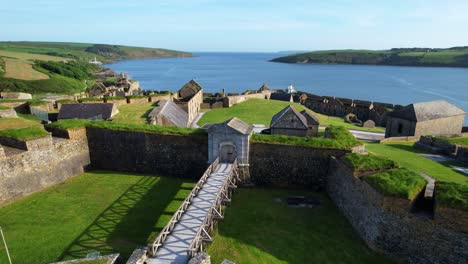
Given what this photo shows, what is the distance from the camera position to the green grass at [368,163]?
49.7 feet

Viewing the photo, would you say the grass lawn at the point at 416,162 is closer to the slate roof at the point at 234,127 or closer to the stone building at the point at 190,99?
the slate roof at the point at 234,127

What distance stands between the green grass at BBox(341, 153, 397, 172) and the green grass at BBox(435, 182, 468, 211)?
2.71 metres

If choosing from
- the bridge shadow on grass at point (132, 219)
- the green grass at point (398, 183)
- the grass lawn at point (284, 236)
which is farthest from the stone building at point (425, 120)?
the bridge shadow on grass at point (132, 219)

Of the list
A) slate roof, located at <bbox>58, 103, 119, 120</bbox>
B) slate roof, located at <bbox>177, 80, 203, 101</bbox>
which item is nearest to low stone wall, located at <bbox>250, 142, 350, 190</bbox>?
slate roof, located at <bbox>58, 103, 119, 120</bbox>

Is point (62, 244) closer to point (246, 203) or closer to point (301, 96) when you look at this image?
point (246, 203)

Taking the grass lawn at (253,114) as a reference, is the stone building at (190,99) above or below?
above

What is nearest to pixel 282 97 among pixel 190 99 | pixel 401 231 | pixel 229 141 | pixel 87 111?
pixel 190 99

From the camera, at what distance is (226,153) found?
20.1m

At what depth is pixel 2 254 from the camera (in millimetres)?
12984

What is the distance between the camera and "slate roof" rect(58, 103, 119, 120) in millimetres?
29283

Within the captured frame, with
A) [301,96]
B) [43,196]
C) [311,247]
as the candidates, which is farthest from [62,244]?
[301,96]

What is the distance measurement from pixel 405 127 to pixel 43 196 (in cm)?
3362

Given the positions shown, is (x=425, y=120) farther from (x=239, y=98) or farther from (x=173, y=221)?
(x=173, y=221)

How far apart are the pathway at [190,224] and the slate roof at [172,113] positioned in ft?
41.5
